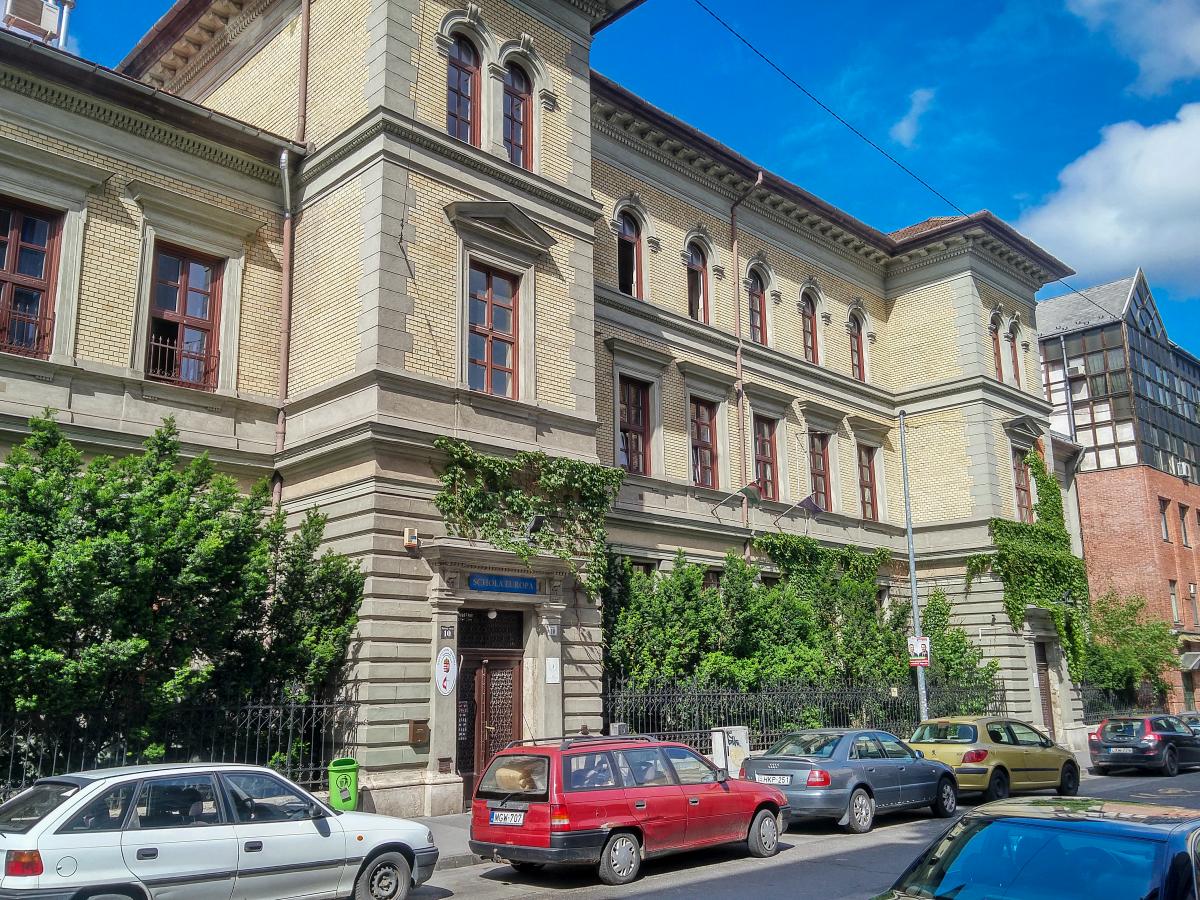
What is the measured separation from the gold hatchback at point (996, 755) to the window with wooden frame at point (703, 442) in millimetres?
8534

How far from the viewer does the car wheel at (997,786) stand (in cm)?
1825

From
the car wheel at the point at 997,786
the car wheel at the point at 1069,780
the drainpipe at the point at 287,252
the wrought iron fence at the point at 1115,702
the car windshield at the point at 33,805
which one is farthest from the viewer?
the wrought iron fence at the point at 1115,702

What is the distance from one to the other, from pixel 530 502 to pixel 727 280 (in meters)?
12.1

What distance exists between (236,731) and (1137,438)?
45897 millimetres

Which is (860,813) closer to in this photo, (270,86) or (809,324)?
(270,86)

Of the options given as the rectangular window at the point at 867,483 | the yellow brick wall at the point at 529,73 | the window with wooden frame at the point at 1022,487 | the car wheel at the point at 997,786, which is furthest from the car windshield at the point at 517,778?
the window with wooden frame at the point at 1022,487

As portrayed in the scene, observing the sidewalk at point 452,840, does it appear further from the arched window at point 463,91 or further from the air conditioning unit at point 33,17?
the air conditioning unit at point 33,17

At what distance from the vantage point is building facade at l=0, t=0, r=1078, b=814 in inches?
651

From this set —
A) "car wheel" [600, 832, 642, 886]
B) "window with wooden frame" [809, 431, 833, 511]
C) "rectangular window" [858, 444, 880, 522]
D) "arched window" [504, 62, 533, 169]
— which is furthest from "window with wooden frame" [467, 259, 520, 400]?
"rectangular window" [858, 444, 880, 522]

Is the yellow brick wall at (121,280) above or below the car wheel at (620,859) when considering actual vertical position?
above

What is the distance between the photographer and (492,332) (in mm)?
18859

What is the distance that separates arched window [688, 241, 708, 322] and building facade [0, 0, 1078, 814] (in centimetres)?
91

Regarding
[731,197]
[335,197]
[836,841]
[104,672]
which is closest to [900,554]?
[731,197]

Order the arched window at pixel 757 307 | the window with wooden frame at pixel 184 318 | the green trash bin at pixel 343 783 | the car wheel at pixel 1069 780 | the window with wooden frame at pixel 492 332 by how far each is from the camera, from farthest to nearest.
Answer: the arched window at pixel 757 307 → the car wheel at pixel 1069 780 → the window with wooden frame at pixel 492 332 → the window with wooden frame at pixel 184 318 → the green trash bin at pixel 343 783
